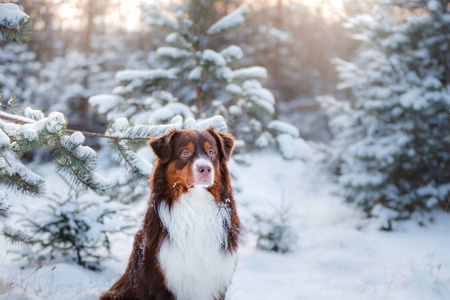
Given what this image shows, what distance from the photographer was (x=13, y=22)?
2.69 m

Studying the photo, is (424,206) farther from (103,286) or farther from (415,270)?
(103,286)

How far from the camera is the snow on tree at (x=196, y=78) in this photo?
604 centimetres

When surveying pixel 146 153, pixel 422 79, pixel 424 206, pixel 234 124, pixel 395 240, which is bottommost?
pixel 395 240

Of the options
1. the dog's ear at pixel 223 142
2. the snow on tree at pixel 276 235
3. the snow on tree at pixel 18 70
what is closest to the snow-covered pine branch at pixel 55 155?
the dog's ear at pixel 223 142

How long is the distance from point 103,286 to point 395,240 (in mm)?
6324

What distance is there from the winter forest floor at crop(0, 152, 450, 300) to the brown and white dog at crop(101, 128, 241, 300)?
672 millimetres

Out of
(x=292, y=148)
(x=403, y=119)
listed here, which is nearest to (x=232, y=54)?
(x=292, y=148)

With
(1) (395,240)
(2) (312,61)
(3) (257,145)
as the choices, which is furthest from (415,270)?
(2) (312,61)

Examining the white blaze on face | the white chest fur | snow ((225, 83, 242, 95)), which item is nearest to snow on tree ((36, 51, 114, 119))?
snow ((225, 83, 242, 95))

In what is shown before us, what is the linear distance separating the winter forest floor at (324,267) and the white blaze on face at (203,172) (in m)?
1.09

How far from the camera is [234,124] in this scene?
6570mm

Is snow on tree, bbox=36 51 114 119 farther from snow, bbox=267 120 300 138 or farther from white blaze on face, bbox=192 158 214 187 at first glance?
white blaze on face, bbox=192 158 214 187

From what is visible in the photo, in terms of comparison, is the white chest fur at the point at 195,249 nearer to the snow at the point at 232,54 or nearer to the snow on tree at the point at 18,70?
the snow at the point at 232,54

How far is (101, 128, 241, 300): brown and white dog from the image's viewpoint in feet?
10.4
